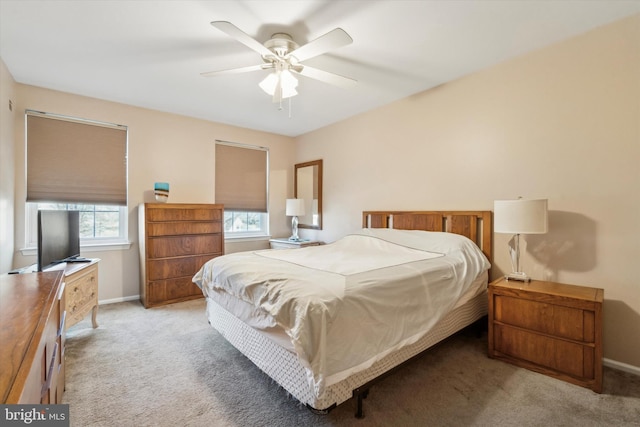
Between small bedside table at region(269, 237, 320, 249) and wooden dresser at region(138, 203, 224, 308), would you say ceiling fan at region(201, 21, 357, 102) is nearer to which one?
wooden dresser at region(138, 203, 224, 308)

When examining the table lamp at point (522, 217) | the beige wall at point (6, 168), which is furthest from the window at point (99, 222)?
the table lamp at point (522, 217)

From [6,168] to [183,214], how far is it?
1.63m

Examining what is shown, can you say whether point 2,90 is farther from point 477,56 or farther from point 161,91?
point 477,56

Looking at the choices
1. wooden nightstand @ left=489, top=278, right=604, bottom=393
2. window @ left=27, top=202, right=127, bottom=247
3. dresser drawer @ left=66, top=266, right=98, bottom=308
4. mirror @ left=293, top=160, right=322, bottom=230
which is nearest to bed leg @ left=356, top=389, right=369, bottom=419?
wooden nightstand @ left=489, top=278, right=604, bottom=393

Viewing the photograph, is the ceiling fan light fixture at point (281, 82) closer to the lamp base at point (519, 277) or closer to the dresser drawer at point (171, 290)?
the lamp base at point (519, 277)

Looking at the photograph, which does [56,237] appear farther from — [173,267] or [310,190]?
[310,190]

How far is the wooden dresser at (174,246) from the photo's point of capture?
3.45 meters

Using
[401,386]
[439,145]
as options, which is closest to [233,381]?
[401,386]

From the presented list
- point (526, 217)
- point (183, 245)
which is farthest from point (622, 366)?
point (183, 245)

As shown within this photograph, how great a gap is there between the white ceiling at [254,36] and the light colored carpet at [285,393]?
2535mm

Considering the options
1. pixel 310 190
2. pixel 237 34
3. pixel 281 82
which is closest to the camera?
pixel 237 34

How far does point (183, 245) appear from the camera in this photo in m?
3.70

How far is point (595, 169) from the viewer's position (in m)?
2.21

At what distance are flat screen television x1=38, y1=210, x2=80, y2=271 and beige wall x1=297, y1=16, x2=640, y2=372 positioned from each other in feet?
11.5
